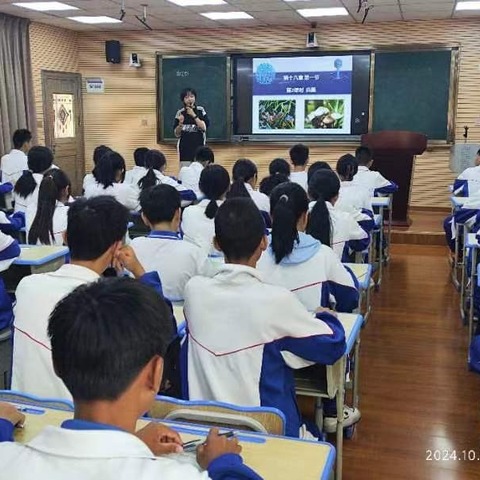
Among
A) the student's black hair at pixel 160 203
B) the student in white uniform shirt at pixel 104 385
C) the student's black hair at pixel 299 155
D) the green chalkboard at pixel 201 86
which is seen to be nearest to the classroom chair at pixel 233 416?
the student in white uniform shirt at pixel 104 385

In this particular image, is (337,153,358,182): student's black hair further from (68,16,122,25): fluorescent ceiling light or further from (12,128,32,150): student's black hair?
(68,16,122,25): fluorescent ceiling light

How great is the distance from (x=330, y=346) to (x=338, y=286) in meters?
0.84

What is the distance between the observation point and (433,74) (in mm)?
8734

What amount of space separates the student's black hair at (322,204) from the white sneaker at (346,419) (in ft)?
3.22

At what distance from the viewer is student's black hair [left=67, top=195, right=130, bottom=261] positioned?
208cm

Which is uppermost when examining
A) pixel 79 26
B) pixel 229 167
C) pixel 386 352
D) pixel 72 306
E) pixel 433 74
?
pixel 79 26

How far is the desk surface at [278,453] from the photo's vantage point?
1.40m

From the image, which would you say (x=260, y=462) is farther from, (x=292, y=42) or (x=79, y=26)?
(x=79, y=26)

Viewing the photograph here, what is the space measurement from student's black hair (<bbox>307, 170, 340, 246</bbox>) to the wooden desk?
143 cm

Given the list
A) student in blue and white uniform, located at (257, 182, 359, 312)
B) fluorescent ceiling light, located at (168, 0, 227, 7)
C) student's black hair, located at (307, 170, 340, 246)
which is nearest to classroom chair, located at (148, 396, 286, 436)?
student in blue and white uniform, located at (257, 182, 359, 312)

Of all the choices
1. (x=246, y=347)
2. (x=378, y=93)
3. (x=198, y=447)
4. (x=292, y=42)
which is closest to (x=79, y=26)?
(x=292, y=42)

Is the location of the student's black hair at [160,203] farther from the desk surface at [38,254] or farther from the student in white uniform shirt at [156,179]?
the student in white uniform shirt at [156,179]

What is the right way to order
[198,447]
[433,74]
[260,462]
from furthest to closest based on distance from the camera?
[433,74] → [260,462] → [198,447]

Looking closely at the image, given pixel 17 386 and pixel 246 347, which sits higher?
pixel 246 347
